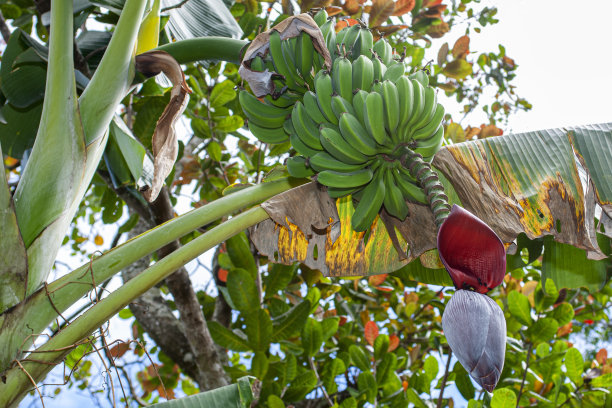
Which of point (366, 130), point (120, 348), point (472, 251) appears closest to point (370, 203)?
point (366, 130)

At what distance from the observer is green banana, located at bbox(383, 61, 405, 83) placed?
3.18 feet

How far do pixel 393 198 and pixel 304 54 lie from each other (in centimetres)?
37

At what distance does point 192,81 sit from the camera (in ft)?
6.77

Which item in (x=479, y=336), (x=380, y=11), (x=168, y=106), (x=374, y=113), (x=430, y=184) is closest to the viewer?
(x=479, y=336)

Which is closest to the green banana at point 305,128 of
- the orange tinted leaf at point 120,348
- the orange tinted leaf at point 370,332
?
the orange tinted leaf at point 120,348

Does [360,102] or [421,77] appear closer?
[360,102]

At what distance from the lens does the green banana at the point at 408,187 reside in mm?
938

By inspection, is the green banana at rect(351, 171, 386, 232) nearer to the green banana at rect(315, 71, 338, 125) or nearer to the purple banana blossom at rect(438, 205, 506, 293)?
the green banana at rect(315, 71, 338, 125)

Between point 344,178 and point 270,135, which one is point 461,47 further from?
point 344,178

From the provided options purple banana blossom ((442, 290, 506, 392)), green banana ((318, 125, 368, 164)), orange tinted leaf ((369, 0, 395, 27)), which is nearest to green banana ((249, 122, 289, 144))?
green banana ((318, 125, 368, 164))

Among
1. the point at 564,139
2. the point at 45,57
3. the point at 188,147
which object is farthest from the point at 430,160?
the point at 188,147

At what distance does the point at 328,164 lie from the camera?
0.94 m

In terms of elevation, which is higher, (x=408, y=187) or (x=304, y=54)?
(x=304, y=54)

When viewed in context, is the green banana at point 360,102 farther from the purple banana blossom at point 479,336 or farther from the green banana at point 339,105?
the purple banana blossom at point 479,336
